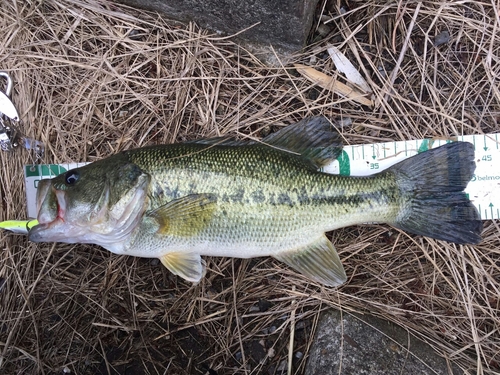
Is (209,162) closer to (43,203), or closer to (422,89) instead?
(43,203)

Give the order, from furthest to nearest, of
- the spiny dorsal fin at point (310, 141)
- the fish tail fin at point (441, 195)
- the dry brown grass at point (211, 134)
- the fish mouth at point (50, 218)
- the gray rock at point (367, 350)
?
1. the dry brown grass at point (211, 134)
2. the spiny dorsal fin at point (310, 141)
3. the gray rock at point (367, 350)
4. the fish tail fin at point (441, 195)
5. the fish mouth at point (50, 218)

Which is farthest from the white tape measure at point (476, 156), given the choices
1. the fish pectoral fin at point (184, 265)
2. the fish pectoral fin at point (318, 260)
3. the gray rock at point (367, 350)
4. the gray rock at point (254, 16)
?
the fish pectoral fin at point (184, 265)

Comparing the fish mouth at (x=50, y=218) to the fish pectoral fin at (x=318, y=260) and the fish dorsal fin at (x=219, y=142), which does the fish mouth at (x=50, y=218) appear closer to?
the fish dorsal fin at (x=219, y=142)

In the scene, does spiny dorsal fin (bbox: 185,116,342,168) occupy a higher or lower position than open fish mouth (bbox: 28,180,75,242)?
higher

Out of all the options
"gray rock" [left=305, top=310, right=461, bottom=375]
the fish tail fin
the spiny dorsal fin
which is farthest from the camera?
the spiny dorsal fin

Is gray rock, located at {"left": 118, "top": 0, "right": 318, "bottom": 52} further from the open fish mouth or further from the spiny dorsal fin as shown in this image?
the open fish mouth

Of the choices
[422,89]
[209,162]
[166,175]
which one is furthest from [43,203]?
[422,89]

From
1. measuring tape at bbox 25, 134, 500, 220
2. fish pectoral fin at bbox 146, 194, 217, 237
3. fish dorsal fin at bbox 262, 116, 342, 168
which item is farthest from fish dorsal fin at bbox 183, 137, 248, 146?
measuring tape at bbox 25, 134, 500, 220
